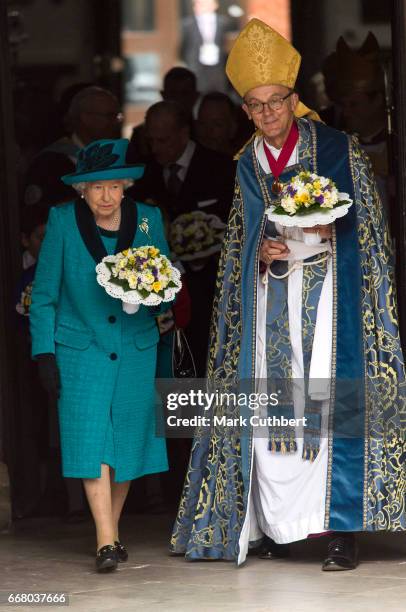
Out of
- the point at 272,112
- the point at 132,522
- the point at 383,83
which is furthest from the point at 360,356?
the point at 383,83

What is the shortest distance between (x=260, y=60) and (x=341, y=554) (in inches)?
80.3

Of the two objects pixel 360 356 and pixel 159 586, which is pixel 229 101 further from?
pixel 159 586

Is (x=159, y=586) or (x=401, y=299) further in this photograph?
(x=401, y=299)

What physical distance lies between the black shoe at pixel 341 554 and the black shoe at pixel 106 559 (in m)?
0.84

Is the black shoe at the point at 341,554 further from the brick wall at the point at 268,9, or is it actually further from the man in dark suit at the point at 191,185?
the brick wall at the point at 268,9

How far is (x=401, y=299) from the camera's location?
304 inches

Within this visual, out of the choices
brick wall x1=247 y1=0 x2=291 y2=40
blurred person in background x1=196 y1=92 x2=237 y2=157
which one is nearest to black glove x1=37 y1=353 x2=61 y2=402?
blurred person in background x1=196 y1=92 x2=237 y2=157

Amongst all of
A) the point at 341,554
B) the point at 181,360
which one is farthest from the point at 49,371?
the point at 341,554

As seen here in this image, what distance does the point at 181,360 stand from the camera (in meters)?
7.29

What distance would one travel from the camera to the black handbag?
7273 mm

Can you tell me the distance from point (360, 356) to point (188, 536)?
1088 mm

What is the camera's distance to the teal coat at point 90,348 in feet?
22.7

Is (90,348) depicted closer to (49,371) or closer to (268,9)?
(49,371)

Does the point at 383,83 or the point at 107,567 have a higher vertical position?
the point at 383,83
